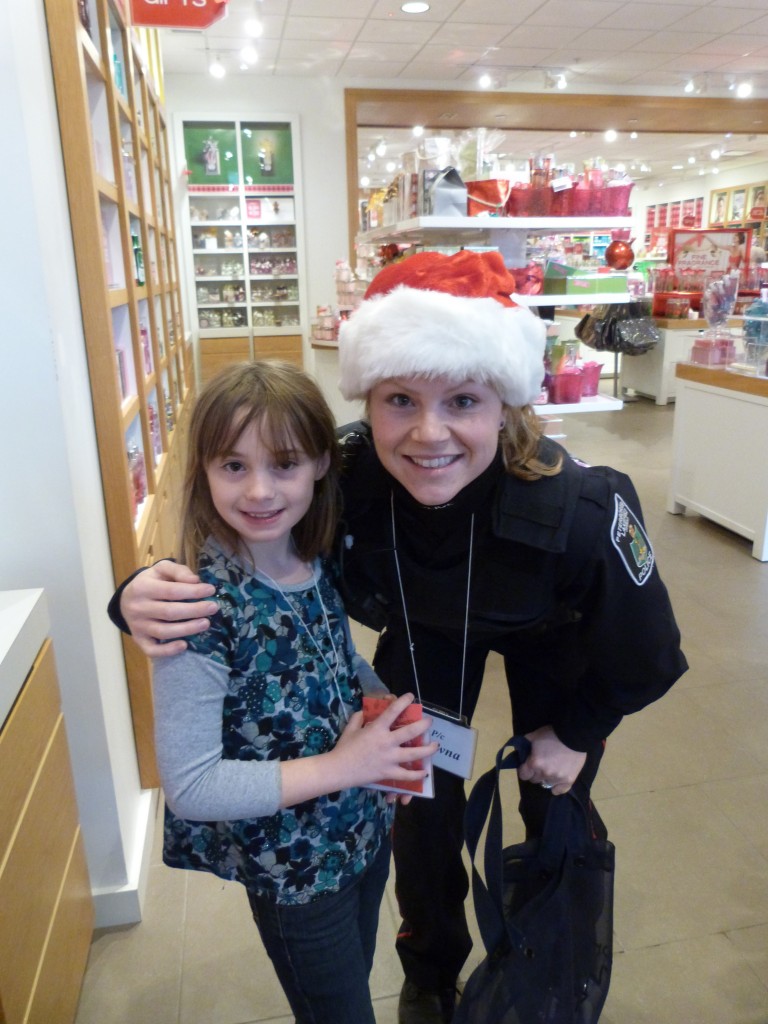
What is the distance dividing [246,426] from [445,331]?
0.93 feet

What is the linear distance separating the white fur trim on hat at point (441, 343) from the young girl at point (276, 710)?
10cm

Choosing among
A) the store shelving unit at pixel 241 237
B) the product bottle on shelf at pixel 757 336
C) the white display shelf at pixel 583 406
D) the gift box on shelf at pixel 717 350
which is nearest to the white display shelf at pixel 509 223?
the white display shelf at pixel 583 406

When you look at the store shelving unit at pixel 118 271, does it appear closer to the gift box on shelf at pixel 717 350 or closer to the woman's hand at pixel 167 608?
the woman's hand at pixel 167 608

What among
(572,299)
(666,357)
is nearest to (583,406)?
(572,299)

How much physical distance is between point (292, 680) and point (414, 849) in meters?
0.60

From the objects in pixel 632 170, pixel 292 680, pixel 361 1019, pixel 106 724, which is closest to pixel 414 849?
pixel 361 1019

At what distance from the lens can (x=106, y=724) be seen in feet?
5.21

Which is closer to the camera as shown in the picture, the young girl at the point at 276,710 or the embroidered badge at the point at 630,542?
the young girl at the point at 276,710

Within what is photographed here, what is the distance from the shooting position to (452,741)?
1.16 meters

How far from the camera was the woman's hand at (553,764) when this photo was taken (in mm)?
1182

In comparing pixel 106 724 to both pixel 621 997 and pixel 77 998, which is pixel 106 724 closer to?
pixel 77 998

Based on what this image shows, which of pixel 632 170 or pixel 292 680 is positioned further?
pixel 632 170

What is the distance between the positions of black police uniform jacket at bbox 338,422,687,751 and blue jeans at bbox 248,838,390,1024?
410 mm

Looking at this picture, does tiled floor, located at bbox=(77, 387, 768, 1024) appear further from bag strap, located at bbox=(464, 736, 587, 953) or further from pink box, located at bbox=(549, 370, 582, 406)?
pink box, located at bbox=(549, 370, 582, 406)
